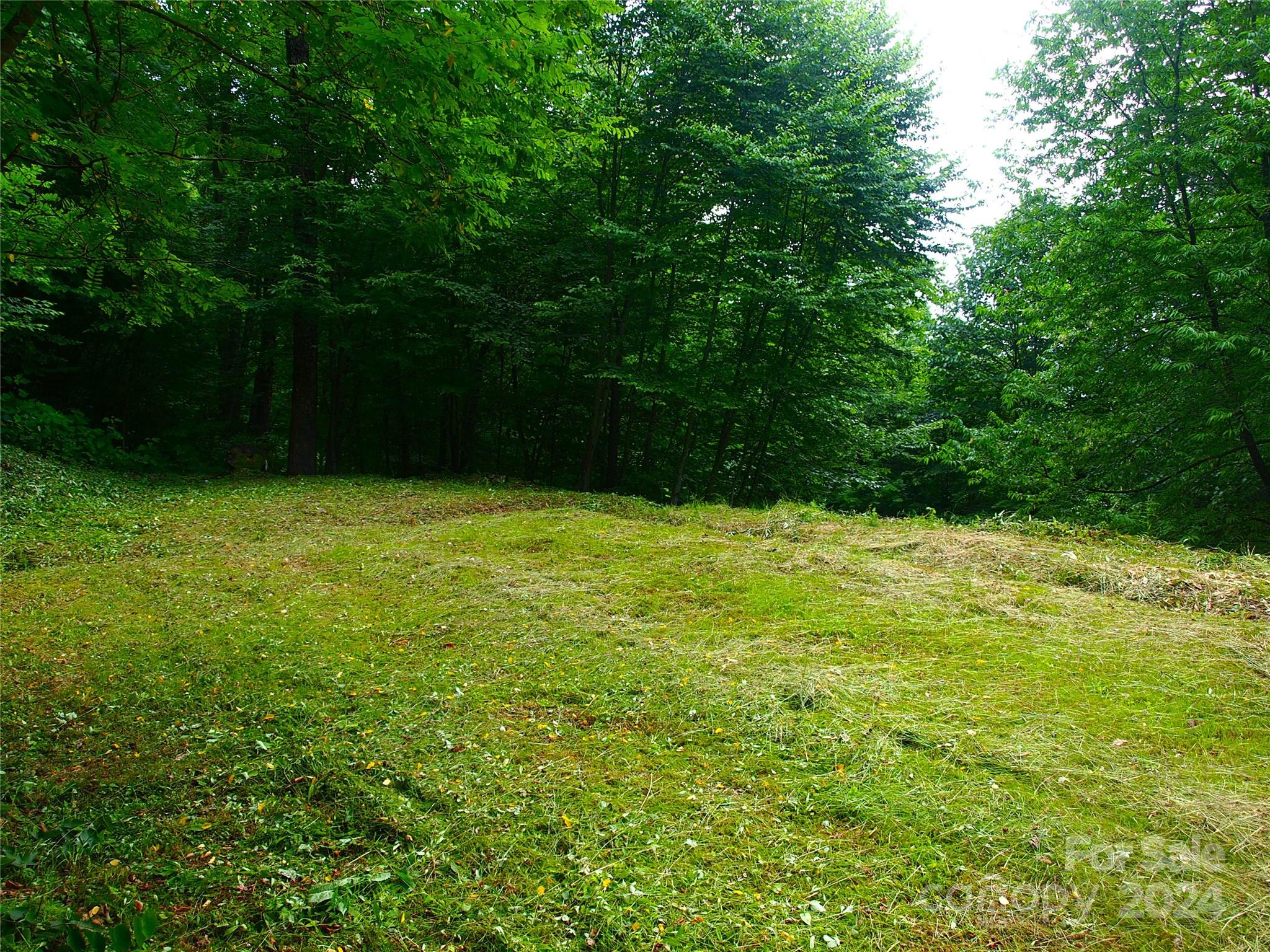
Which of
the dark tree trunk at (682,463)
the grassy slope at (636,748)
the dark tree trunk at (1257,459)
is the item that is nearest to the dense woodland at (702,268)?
the dark tree trunk at (1257,459)

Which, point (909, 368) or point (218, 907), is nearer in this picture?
point (218, 907)

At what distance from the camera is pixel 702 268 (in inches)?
Result: 409

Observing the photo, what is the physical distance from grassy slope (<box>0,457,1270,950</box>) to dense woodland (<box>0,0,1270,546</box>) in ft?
7.58

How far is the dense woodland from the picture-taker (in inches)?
179

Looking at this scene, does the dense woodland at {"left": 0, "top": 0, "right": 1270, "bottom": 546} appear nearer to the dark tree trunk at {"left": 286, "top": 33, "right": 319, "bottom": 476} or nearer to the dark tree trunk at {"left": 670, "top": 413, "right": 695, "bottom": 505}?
the dark tree trunk at {"left": 286, "top": 33, "right": 319, "bottom": 476}

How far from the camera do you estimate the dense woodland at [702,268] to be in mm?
4535

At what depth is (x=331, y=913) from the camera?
1888mm

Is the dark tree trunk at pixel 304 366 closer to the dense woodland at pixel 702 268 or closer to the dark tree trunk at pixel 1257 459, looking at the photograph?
the dense woodland at pixel 702 268

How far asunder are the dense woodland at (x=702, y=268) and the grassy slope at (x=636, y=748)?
90.9 inches

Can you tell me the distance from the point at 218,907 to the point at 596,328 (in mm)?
9704

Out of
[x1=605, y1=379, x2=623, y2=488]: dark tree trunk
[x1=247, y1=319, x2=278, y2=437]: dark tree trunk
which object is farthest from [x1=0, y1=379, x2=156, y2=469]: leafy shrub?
[x1=605, y1=379, x2=623, y2=488]: dark tree trunk

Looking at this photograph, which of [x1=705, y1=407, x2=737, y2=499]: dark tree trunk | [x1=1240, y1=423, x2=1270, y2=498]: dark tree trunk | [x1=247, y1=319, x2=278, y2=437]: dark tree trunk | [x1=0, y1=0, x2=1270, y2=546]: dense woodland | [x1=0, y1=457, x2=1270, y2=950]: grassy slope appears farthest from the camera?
[x1=247, y1=319, x2=278, y2=437]: dark tree trunk

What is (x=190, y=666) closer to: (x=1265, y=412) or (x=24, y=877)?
(x=24, y=877)

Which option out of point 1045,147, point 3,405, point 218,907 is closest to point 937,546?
point 218,907
